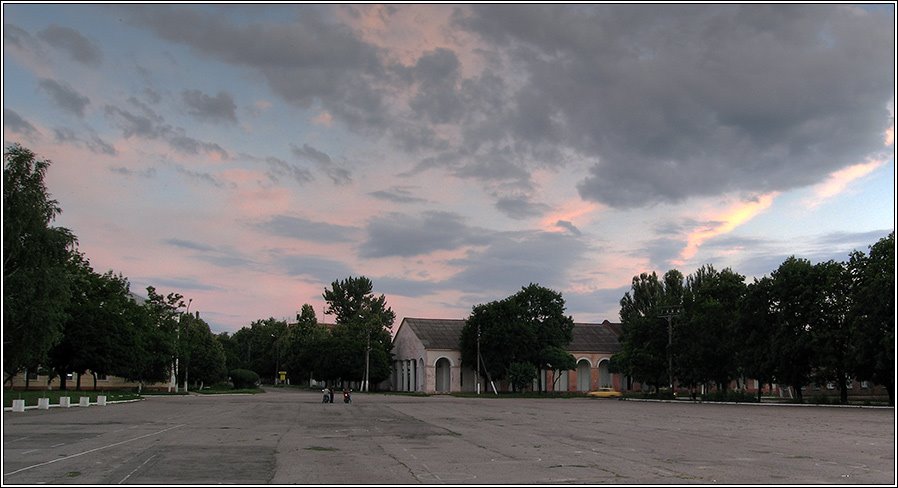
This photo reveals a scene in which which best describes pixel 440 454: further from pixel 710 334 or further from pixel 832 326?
pixel 710 334

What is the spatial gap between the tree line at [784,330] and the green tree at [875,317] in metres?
0.07

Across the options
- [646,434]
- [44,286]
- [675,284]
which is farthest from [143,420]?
[675,284]

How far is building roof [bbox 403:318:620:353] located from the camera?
110375 millimetres

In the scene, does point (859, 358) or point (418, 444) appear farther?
point (859, 358)

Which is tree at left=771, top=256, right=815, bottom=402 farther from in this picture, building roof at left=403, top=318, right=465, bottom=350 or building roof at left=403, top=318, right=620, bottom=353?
building roof at left=403, top=318, right=465, bottom=350

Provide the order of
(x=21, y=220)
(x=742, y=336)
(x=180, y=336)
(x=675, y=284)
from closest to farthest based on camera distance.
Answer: (x=21, y=220) < (x=742, y=336) < (x=180, y=336) < (x=675, y=284)

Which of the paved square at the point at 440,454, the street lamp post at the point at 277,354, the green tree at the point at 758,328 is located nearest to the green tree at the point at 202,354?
the street lamp post at the point at 277,354

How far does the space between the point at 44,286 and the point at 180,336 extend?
2283 inches

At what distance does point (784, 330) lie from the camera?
205ft

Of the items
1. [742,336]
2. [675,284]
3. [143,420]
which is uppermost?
[675,284]

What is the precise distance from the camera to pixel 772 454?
19.2m

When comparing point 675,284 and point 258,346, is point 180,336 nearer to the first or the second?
point 675,284

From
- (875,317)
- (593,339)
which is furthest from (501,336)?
(875,317)

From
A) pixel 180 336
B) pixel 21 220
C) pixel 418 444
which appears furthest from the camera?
pixel 180 336
